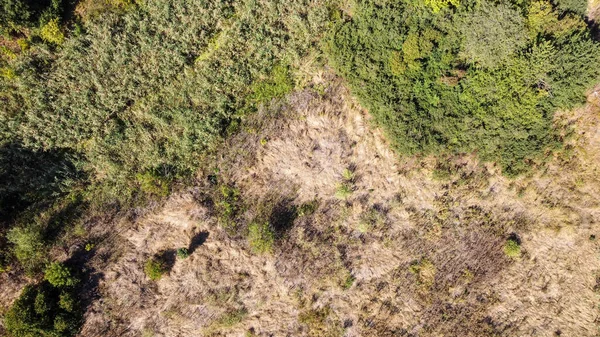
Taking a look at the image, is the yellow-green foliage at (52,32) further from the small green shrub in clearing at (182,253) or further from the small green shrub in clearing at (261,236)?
the small green shrub in clearing at (261,236)

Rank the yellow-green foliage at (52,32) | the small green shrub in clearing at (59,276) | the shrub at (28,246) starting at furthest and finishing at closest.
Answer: the small green shrub in clearing at (59,276) → the shrub at (28,246) → the yellow-green foliage at (52,32)

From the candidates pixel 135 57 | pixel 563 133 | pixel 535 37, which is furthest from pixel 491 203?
pixel 135 57

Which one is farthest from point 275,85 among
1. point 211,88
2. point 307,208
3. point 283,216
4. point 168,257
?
point 168,257

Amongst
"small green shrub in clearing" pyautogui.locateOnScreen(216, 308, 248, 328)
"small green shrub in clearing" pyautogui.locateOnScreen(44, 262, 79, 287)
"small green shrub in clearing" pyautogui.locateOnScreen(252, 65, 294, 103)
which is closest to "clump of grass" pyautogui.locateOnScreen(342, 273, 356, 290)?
"small green shrub in clearing" pyautogui.locateOnScreen(216, 308, 248, 328)

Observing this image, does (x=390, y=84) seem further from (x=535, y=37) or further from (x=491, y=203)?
(x=491, y=203)

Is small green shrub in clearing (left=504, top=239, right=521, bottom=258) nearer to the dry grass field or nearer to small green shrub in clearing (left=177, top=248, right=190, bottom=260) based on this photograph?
the dry grass field

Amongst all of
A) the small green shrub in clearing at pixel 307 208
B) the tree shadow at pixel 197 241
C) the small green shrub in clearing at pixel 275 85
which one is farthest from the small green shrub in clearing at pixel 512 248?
the tree shadow at pixel 197 241
